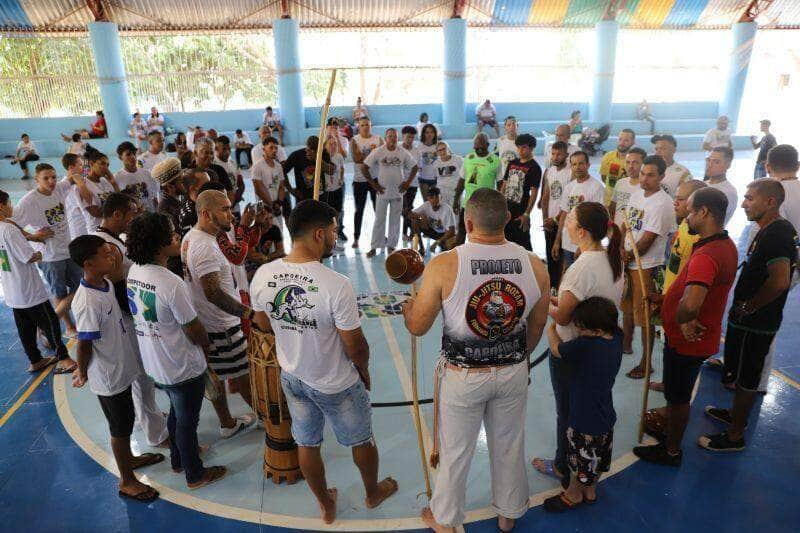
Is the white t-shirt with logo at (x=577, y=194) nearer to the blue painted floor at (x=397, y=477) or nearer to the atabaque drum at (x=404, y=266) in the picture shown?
the blue painted floor at (x=397, y=477)

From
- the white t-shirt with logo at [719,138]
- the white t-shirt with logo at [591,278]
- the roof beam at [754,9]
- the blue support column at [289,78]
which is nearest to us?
the white t-shirt with logo at [591,278]

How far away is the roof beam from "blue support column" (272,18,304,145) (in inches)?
711

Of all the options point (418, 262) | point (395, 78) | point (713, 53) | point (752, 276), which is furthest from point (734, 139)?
point (418, 262)

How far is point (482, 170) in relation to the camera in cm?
816

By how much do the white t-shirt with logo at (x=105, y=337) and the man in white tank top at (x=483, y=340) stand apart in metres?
2.06

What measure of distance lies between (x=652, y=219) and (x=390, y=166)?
483 cm

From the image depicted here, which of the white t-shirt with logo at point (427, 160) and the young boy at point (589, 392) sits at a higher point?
the white t-shirt with logo at point (427, 160)

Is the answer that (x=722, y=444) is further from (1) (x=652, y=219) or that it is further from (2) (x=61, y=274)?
(2) (x=61, y=274)

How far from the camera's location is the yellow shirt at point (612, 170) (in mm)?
7023

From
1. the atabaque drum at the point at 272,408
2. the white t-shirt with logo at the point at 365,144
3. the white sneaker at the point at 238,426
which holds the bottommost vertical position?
the white sneaker at the point at 238,426

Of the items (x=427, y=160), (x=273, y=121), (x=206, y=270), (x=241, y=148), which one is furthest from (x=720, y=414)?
(x=273, y=121)

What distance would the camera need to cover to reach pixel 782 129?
87.2 feet

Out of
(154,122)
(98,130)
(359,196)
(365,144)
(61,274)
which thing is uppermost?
(154,122)

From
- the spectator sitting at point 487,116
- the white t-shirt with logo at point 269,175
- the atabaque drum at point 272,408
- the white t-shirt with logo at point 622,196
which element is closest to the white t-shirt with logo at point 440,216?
the white t-shirt with logo at point 269,175
